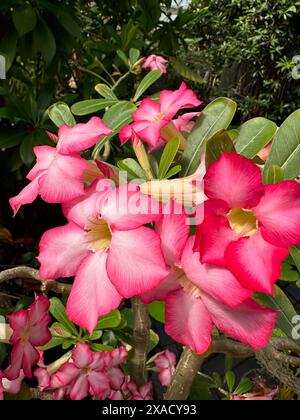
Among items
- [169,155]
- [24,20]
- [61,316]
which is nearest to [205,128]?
[169,155]

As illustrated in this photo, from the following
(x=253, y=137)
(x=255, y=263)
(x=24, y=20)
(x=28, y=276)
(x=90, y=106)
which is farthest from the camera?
(x=24, y=20)

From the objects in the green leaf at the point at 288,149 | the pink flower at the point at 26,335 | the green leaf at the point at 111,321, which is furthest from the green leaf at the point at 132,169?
the green leaf at the point at 111,321

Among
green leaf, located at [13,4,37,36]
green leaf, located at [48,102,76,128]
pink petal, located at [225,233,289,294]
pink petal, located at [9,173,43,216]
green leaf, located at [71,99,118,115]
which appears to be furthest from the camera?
green leaf, located at [13,4,37,36]

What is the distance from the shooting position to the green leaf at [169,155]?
42 cm

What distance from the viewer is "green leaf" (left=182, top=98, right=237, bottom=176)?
16.6 inches

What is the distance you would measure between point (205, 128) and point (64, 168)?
0.14 metres

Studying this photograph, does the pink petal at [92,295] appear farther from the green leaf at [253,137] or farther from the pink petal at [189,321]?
the green leaf at [253,137]

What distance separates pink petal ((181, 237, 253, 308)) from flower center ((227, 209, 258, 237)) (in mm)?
32

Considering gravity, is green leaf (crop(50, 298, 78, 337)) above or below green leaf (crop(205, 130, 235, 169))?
below

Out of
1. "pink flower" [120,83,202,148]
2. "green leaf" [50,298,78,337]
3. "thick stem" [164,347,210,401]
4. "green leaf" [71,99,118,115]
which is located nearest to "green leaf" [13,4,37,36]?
"green leaf" [71,99,118,115]

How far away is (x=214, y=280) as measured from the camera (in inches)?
12.4

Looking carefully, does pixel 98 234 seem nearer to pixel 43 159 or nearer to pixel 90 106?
pixel 43 159

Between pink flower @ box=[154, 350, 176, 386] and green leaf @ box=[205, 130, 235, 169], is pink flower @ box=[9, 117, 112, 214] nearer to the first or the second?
green leaf @ box=[205, 130, 235, 169]

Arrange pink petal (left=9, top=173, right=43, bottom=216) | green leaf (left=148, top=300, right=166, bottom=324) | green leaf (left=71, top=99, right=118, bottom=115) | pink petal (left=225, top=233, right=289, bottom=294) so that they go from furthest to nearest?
green leaf (left=71, top=99, right=118, bottom=115) < green leaf (left=148, top=300, right=166, bottom=324) < pink petal (left=9, top=173, right=43, bottom=216) < pink petal (left=225, top=233, right=289, bottom=294)
